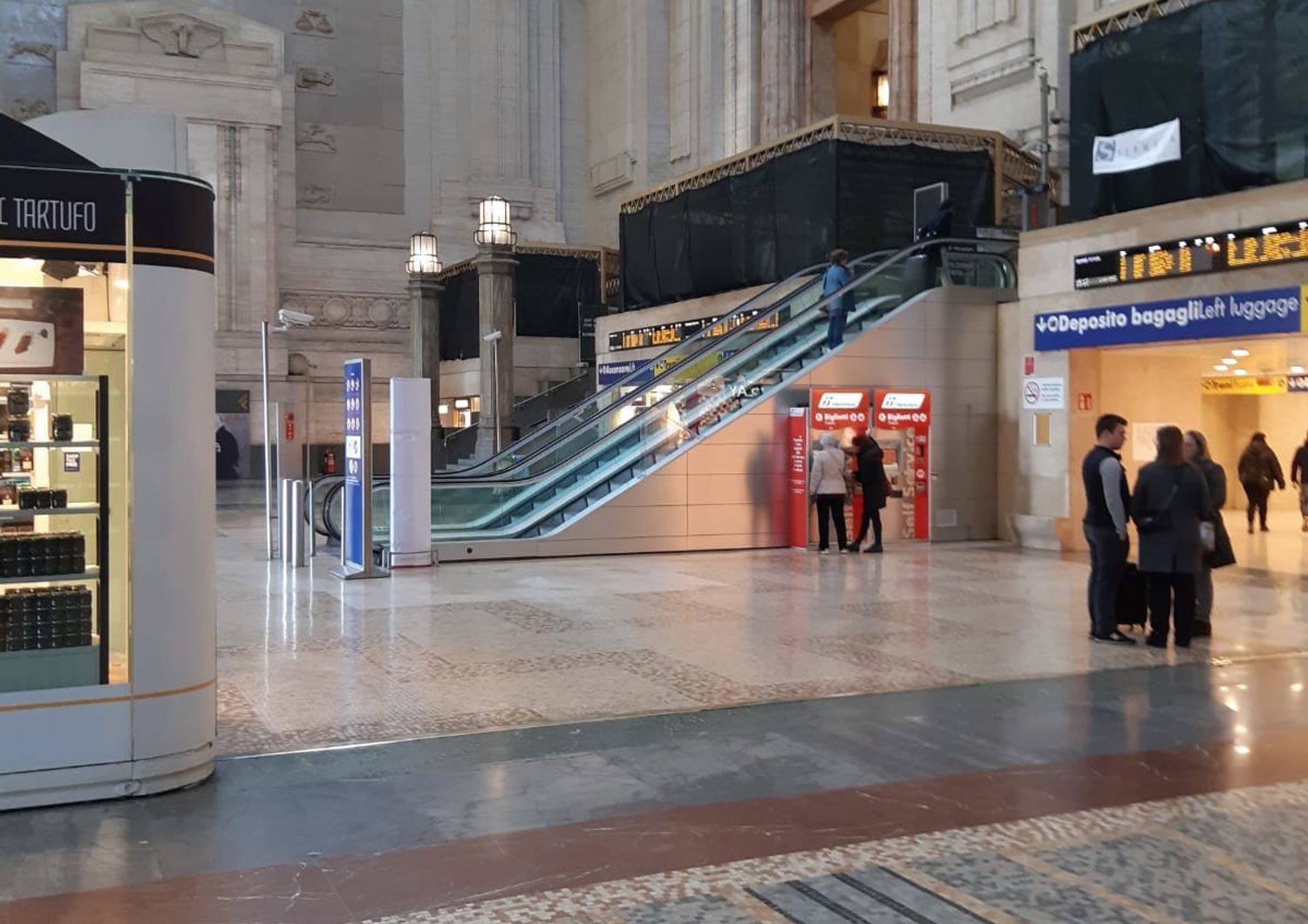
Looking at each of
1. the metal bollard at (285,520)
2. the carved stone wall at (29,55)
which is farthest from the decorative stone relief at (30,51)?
the metal bollard at (285,520)

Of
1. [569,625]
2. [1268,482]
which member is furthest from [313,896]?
[1268,482]

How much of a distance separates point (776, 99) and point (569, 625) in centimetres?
2160

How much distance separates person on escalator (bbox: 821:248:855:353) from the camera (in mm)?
16953

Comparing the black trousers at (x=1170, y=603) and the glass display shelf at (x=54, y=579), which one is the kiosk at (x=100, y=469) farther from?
the black trousers at (x=1170, y=603)

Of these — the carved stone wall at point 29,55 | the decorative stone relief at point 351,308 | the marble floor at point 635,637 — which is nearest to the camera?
the marble floor at point 635,637

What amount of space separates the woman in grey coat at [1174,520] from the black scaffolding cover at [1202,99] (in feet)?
20.6

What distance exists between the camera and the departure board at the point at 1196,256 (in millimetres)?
12656

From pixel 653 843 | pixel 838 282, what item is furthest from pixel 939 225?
pixel 653 843

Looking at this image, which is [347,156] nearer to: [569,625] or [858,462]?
[858,462]

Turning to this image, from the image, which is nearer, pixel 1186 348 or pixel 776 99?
pixel 1186 348

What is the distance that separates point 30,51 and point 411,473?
2410 cm

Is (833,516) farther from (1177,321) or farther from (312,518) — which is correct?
(312,518)

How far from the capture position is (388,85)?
116 ft

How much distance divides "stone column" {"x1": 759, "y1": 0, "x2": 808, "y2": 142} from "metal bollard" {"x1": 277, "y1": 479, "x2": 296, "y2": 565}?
17.3 meters
